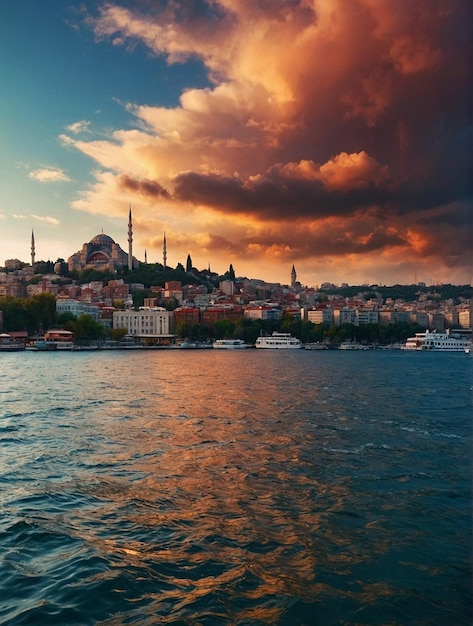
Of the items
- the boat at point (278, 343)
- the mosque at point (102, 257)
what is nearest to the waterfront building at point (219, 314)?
the boat at point (278, 343)

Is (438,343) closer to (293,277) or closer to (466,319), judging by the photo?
(466,319)

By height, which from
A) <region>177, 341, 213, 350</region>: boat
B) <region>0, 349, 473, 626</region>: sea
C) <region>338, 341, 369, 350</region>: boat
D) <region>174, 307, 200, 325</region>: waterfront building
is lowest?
<region>338, 341, 369, 350</region>: boat

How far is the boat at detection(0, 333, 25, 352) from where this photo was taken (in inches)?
2071

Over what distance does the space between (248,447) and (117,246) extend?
4231 inches

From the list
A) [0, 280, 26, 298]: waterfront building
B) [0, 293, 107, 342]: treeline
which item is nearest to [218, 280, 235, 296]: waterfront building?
[0, 280, 26, 298]: waterfront building

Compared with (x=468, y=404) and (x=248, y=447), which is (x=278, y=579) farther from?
(x=468, y=404)

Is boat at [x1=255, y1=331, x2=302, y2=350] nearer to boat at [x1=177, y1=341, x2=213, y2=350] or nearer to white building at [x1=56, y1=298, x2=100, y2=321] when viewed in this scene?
boat at [x1=177, y1=341, x2=213, y2=350]

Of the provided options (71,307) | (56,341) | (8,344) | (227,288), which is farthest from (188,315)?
(227,288)

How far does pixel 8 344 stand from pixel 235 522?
175 feet

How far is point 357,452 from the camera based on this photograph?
8492 mm

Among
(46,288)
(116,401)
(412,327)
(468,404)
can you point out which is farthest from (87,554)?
(46,288)

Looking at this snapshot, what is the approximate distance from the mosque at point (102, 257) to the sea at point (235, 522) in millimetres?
98956

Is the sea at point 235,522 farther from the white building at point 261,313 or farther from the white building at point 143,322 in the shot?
the white building at point 261,313

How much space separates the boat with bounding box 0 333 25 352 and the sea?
44.9m
